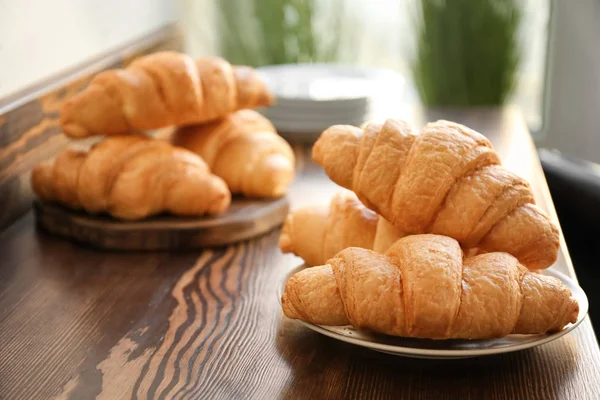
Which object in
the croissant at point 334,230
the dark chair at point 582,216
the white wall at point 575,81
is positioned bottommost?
the white wall at point 575,81

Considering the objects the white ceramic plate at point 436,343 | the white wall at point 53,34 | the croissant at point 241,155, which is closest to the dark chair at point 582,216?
the croissant at point 241,155

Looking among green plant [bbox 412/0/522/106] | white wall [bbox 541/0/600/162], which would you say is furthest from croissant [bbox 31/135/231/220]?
white wall [bbox 541/0/600/162]

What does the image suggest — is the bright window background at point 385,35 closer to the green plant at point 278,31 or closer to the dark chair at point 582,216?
the green plant at point 278,31

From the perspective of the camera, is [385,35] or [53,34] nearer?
[53,34]

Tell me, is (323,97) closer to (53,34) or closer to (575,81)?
(53,34)

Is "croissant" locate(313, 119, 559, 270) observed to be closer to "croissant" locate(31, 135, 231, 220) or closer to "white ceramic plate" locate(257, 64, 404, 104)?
"croissant" locate(31, 135, 231, 220)

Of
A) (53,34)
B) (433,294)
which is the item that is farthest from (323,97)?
(433,294)
